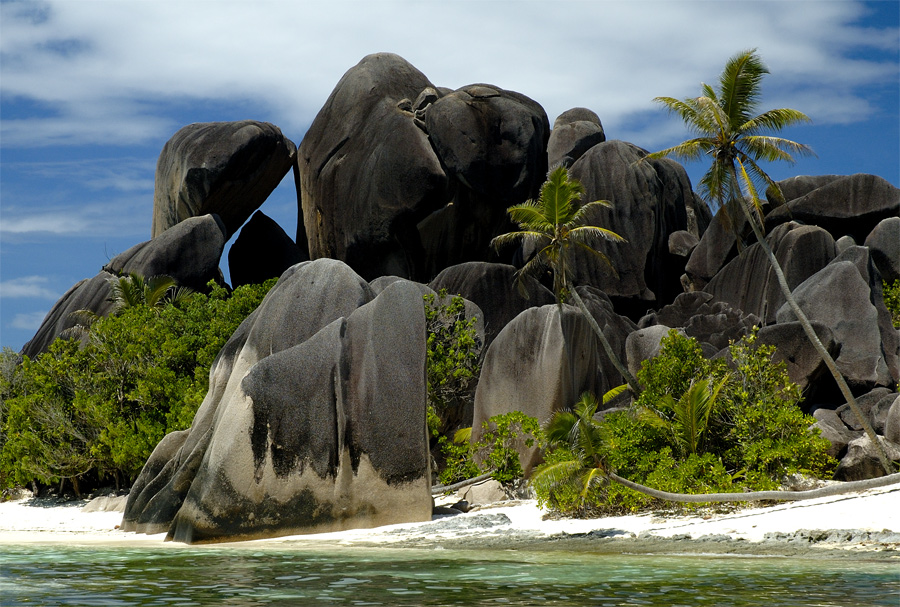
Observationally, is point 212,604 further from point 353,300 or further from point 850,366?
point 850,366

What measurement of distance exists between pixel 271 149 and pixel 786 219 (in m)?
20.5

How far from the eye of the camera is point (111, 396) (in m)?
23.1

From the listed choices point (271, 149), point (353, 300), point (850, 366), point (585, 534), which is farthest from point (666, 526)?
point (271, 149)

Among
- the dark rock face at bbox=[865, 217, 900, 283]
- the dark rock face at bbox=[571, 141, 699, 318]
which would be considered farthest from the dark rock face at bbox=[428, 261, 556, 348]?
the dark rock face at bbox=[865, 217, 900, 283]

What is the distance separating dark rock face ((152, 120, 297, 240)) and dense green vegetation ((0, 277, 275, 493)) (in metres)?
11.3

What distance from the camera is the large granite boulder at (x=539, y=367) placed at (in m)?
21.2

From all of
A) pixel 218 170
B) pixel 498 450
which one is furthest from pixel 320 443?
pixel 218 170

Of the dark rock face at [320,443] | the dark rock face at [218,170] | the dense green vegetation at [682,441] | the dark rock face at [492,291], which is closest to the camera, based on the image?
the dark rock face at [320,443]

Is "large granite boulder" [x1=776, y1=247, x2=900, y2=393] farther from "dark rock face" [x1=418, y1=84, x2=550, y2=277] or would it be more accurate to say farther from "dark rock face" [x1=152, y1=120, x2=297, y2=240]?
"dark rock face" [x1=152, y1=120, x2=297, y2=240]

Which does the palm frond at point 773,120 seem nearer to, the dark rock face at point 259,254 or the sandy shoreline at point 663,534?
the sandy shoreline at point 663,534

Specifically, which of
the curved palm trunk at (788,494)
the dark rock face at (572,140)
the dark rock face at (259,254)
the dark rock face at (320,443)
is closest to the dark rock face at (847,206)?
the dark rock face at (572,140)

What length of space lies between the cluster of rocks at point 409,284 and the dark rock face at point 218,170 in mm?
101

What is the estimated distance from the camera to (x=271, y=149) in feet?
121

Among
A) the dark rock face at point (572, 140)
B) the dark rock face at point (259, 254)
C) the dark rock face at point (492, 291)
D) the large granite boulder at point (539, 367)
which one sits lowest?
the large granite boulder at point (539, 367)
